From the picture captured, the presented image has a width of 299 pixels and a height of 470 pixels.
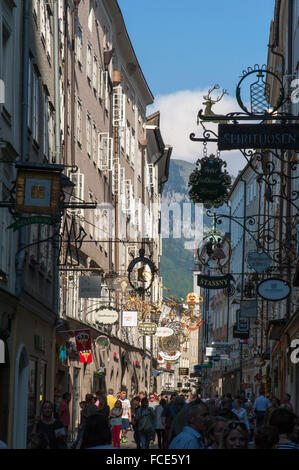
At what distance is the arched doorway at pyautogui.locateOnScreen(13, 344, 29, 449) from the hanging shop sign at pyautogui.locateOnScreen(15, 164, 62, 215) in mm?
5852

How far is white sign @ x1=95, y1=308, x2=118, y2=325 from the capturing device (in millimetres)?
36438

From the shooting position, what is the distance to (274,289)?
23641mm

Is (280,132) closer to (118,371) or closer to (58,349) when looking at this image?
(58,349)

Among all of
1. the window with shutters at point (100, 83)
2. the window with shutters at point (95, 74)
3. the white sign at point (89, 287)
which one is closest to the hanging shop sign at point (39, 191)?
the white sign at point (89, 287)

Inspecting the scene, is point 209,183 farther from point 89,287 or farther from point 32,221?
point 89,287

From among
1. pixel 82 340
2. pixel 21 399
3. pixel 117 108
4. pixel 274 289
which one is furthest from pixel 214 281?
pixel 117 108

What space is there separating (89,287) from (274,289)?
980cm

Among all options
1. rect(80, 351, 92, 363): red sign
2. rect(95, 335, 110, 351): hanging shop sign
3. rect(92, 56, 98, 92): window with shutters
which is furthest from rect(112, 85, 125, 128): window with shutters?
rect(80, 351, 92, 363): red sign

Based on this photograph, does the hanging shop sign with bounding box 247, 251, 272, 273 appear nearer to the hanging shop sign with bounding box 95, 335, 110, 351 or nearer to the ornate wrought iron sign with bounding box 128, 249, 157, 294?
the ornate wrought iron sign with bounding box 128, 249, 157, 294

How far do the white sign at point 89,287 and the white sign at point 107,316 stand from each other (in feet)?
14.8

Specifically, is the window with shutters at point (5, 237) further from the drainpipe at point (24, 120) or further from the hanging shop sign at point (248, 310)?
the hanging shop sign at point (248, 310)

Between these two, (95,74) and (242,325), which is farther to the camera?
(242,325)

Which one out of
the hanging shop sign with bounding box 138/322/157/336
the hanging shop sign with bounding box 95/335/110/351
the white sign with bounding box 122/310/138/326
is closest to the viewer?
the hanging shop sign with bounding box 95/335/110/351

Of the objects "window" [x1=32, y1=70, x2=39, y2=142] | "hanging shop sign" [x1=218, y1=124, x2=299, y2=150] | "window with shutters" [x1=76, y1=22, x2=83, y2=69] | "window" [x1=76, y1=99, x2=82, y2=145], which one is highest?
"window with shutters" [x1=76, y1=22, x2=83, y2=69]
